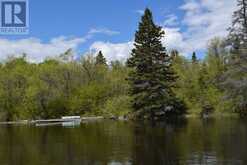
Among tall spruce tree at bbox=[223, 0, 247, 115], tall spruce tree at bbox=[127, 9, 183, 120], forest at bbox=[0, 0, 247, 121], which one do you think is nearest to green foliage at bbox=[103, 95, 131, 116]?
forest at bbox=[0, 0, 247, 121]

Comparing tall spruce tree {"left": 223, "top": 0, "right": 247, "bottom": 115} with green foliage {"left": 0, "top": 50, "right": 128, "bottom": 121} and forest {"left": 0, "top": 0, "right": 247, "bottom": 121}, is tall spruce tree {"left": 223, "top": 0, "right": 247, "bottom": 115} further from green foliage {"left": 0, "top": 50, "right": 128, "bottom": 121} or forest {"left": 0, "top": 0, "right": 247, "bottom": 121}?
green foliage {"left": 0, "top": 50, "right": 128, "bottom": 121}

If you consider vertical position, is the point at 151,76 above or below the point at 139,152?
above

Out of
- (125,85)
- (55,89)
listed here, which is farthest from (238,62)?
(55,89)

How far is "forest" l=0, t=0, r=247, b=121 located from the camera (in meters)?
58.6

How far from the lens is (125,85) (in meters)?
81.3

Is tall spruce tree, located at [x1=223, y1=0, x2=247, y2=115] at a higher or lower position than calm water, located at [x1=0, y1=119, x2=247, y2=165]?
higher

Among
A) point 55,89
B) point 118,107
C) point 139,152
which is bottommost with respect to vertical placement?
point 139,152

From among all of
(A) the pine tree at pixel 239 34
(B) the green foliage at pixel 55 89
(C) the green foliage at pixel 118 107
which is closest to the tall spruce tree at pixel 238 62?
(A) the pine tree at pixel 239 34

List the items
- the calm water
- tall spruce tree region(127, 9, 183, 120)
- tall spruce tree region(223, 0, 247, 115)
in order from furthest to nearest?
tall spruce tree region(127, 9, 183, 120) → tall spruce tree region(223, 0, 247, 115) → the calm water

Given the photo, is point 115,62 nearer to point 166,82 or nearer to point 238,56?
point 166,82

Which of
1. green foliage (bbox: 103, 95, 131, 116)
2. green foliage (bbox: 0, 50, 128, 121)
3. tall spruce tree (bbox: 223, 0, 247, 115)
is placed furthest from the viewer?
green foliage (bbox: 0, 50, 128, 121)

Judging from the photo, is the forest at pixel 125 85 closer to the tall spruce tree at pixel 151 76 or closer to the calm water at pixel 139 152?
the tall spruce tree at pixel 151 76

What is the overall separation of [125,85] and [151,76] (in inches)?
915

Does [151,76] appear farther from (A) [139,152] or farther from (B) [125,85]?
(A) [139,152]
